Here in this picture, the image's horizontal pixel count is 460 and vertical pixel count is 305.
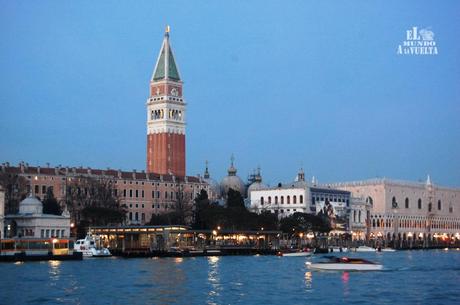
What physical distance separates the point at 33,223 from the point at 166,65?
43184 millimetres

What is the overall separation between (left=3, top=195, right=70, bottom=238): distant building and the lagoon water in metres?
15.8

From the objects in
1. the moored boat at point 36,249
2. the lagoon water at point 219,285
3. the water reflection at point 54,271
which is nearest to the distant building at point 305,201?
the moored boat at point 36,249

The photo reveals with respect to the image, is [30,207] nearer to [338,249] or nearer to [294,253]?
[294,253]

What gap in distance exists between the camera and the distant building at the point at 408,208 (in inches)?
4688

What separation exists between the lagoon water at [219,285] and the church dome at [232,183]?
211 ft

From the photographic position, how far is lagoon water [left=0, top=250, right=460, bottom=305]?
122ft

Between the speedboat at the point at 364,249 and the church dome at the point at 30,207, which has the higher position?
the church dome at the point at 30,207

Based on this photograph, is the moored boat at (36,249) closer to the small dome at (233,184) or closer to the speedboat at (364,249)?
the speedboat at (364,249)

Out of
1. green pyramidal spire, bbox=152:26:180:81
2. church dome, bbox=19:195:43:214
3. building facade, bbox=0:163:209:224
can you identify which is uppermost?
green pyramidal spire, bbox=152:26:180:81

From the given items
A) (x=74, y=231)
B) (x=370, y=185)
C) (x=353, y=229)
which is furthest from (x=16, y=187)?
(x=370, y=185)

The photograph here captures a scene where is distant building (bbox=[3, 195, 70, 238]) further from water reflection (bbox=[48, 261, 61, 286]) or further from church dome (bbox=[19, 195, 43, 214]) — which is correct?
water reflection (bbox=[48, 261, 61, 286])

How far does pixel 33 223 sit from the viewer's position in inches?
2936

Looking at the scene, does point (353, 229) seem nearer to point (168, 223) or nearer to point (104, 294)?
point (168, 223)

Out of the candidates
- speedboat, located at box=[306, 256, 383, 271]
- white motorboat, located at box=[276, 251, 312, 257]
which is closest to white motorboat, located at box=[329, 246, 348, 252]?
white motorboat, located at box=[276, 251, 312, 257]
